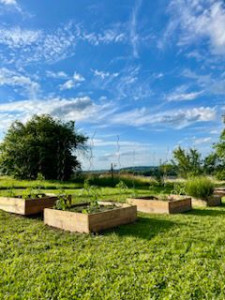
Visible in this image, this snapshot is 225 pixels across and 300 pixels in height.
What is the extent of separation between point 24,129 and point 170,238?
618 inches

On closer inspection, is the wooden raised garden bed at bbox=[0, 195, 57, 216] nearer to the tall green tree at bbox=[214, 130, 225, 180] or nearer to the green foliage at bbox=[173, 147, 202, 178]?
the tall green tree at bbox=[214, 130, 225, 180]

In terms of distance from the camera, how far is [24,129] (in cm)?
1747

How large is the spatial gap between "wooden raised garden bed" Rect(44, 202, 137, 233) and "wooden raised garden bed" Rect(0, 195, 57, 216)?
0.86 metres

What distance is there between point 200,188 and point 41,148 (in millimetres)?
11289

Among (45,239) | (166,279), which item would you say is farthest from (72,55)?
(166,279)

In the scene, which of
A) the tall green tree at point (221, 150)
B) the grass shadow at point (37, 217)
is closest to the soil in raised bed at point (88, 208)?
the grass shadow at point (37, 217)

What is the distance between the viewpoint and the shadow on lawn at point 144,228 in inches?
157

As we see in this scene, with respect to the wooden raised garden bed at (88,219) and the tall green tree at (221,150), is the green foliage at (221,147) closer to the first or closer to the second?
the tall green tree at (221,150)

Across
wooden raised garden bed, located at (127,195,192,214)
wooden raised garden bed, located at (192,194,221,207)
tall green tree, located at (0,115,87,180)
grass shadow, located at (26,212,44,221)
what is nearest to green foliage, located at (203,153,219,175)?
tall green tree, located at (0,115,87,180)

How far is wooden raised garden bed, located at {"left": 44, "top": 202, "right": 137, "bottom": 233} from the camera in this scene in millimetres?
4098

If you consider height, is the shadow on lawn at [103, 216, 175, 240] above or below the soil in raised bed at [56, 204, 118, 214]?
below

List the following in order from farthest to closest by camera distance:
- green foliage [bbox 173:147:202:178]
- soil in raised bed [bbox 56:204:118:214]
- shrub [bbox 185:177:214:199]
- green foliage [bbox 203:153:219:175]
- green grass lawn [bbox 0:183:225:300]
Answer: green foliage [bbox 173:147:202:178]
green foliage [bbox 203:153:219:175]
shrub [bbox 185:177:214:199]
soil in raised bed [bbox 56:204:118:214]
green grass lawn [bbox 0:183:225:300]

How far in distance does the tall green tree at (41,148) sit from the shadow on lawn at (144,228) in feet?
38.0

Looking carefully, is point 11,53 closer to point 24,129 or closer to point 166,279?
point 166,279
